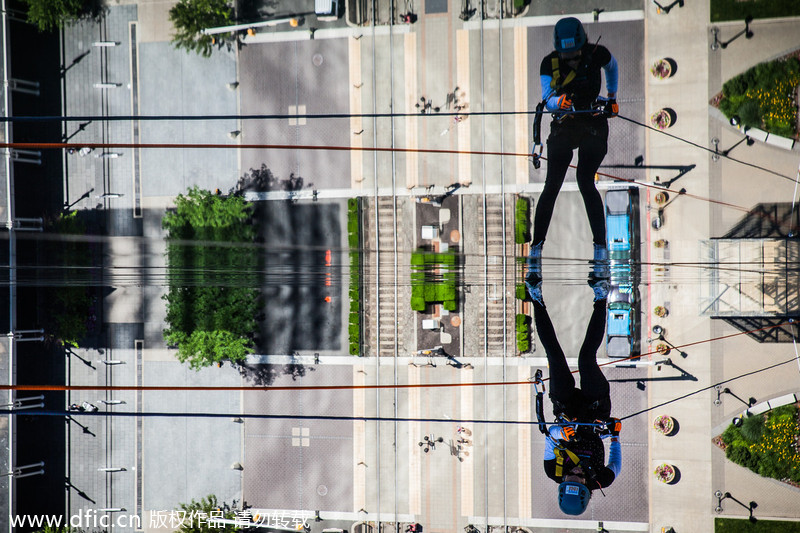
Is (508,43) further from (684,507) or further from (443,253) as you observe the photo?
(684,507)

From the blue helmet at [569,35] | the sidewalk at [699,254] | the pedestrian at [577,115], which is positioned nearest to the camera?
the blue helmet at [569,35]

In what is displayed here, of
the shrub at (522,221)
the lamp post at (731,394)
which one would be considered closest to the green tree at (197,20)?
the shrub at (522,221)

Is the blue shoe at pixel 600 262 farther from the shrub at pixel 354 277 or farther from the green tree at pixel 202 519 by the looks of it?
the green tree at pixel 202 519

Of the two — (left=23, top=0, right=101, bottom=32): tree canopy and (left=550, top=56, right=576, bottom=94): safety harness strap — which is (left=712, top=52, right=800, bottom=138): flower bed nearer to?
(left=550, top=56, right=576, bottom=94): safety harness strap

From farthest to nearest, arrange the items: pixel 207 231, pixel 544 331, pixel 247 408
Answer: pixel 247 408 < pixel 207 231 < pixel 544 331

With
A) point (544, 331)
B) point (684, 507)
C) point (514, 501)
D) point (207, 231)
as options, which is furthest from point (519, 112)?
point (684, 507)

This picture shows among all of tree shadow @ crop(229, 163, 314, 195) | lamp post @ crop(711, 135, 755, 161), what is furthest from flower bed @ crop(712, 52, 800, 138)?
tree shadow @ crop(229, 163, 314, 195)
